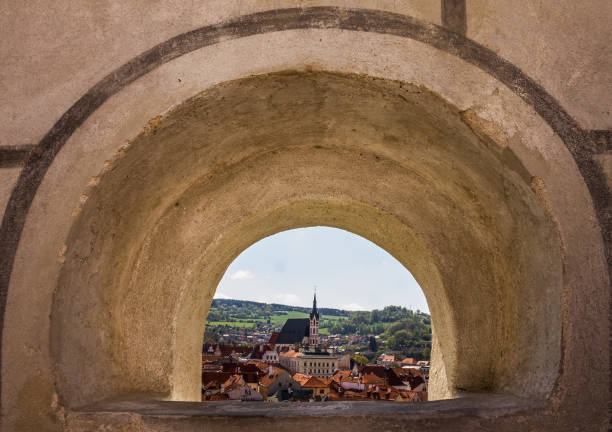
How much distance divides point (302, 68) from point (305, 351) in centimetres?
4187

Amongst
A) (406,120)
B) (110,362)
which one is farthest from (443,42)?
(110,362)

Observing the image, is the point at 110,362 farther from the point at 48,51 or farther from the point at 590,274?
the point at 590,274

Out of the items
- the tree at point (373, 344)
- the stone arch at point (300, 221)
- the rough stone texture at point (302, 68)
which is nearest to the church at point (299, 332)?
the tree at point (373, 344)

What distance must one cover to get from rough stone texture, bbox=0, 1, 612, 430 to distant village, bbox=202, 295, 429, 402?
362cm

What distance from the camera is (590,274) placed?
2.93 metres

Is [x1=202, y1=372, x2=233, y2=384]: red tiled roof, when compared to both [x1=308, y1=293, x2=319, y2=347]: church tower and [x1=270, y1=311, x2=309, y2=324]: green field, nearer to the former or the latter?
[x1=308, y1=293, x2=319, y2=347]: church tower

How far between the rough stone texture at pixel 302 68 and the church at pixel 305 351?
3325 cm

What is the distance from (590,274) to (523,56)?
4.29 feet

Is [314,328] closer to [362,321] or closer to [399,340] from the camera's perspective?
[362,321]

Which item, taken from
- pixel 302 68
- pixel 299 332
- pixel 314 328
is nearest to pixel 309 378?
pixel 302 68

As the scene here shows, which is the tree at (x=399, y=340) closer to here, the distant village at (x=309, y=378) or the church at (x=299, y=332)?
the distant village at (x=309, y=378)

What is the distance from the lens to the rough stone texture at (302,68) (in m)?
2.91

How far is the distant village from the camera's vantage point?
15652 mm

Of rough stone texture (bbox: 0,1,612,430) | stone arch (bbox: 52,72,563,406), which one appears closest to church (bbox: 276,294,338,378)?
stone arch (bbox: 52,72,563,406)
